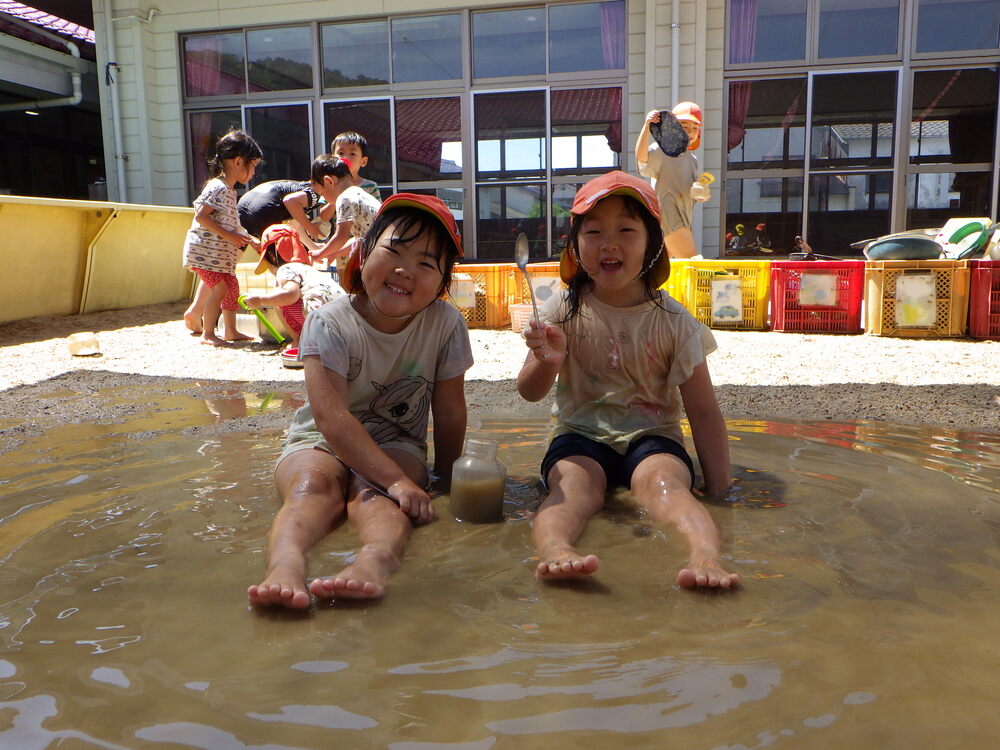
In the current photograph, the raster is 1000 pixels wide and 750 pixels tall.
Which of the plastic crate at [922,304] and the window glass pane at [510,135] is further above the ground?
the window glass pane at [510,135]

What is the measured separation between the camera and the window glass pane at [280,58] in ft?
35.4

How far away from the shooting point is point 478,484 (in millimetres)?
2186

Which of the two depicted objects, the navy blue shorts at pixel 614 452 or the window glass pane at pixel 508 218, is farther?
the window glass pane at pixel 508 218

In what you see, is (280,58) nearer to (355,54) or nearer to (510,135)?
(355,54)

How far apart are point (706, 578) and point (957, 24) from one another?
33.1 ft

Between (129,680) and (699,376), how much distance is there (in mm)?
1770

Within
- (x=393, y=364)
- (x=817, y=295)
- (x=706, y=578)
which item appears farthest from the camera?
(x=817, y=295)

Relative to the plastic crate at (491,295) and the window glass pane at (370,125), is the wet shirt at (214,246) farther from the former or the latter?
the window glass pane at (370,125)

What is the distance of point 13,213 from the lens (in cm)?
661

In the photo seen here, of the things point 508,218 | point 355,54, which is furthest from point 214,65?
point 508,218

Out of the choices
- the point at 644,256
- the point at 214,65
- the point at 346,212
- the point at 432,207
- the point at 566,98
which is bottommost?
the point at 644,256

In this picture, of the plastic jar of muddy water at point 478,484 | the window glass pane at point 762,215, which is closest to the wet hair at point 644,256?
the plastic jar of muddy water at point 478,484

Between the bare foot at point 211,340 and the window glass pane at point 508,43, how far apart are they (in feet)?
18.9

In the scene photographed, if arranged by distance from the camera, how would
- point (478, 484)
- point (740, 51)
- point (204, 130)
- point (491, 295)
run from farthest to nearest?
point (204, 130) → point (740, 51) → point (491, 295) → point (478, 484)
